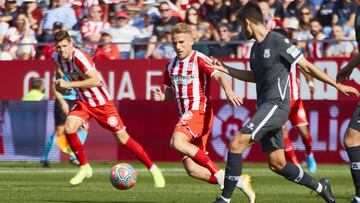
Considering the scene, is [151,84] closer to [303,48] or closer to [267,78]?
[303,48]

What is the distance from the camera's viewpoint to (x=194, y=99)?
→ 1270cm

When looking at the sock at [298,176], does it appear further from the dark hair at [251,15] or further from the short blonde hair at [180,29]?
the short blonde hair at [180,29]

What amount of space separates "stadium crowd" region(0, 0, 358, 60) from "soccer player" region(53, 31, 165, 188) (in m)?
5.94

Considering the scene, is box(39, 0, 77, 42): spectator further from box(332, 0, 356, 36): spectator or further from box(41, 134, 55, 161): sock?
box(332, 0, 356, 36): spectator

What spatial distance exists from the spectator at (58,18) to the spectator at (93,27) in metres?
0.49

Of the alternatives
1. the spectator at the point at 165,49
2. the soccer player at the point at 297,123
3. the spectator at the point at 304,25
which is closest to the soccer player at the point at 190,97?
the soccer player at the point at 297,123

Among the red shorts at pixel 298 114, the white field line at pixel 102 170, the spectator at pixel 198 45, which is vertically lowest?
the white field line at pixel 102 170

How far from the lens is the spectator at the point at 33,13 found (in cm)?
2417

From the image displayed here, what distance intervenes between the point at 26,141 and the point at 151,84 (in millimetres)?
2952

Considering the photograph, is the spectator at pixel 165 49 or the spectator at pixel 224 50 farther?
the spectator at pixel 165 49

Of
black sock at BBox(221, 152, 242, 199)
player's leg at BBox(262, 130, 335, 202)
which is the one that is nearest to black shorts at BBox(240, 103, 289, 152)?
player's leg at BBox(262, 130, 335, 202)

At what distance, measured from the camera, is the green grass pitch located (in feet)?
43.1

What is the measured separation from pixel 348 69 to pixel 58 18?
1354 centimetres

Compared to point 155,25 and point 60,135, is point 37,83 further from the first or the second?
point 155,25
